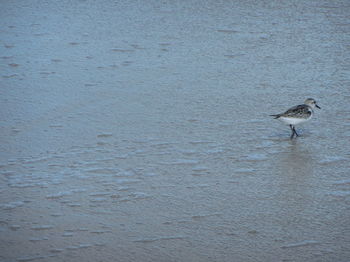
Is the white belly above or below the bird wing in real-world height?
below

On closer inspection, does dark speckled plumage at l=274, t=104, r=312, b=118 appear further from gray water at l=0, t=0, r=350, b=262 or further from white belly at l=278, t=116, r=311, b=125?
gray water at l=0, t=0, r=350, b=262

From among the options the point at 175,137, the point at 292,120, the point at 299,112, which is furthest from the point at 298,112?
the point at 175,137

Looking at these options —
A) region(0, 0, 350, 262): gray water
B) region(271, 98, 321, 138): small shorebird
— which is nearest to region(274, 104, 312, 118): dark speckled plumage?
region(271, 98, 321, 138): small shorebird

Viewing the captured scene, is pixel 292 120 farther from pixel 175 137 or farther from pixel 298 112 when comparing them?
pixel 175 137

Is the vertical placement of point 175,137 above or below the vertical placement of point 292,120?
below

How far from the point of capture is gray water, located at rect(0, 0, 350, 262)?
4.77 metres

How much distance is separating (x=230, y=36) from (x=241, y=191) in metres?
5.46

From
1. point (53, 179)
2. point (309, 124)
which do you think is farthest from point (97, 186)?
point (309, 124)

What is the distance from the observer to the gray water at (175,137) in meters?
4.77

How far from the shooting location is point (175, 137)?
6.85m

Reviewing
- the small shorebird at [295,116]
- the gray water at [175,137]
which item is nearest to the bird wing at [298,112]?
the small shorebird at [295,116]

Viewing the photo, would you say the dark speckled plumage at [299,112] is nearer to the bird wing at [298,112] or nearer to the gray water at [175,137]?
the bird wing at [298,112]

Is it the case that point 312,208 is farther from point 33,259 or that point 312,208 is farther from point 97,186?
point 33,259

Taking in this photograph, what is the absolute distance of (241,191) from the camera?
219 inches
